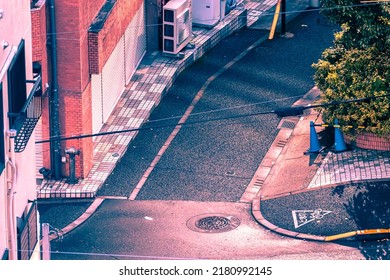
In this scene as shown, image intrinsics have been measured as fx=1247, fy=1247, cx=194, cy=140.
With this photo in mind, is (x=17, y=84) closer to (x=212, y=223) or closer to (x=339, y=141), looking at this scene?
(x=212, y=223)

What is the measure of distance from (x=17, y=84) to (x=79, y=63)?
786cm

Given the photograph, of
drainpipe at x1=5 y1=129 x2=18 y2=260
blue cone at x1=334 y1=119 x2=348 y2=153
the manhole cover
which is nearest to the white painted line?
the manhole cover

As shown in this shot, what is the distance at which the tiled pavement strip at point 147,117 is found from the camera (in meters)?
32.8

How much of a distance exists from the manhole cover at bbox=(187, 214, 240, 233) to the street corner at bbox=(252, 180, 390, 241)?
67 cm

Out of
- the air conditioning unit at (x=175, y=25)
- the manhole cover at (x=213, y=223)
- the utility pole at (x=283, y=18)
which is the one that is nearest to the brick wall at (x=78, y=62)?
the manhole cover at (x=213, y=223)

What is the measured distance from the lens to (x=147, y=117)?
121 ft

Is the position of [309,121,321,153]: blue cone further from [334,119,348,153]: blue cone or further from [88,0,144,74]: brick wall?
[88,0,144,74]: brick wall

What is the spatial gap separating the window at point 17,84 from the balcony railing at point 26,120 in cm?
17

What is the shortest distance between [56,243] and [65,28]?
18.5 feet

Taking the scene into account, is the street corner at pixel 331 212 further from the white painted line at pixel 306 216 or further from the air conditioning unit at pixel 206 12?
the air conditioning unit at pixel 206 12

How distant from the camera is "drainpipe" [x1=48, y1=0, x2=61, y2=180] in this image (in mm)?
32031

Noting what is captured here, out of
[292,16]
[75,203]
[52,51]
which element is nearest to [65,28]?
[52,51]

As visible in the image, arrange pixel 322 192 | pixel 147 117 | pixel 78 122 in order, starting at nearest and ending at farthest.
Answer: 1. pixel 322 192
2. pixel 78 122
3. pixel 147 117

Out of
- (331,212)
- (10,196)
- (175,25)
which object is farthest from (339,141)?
(10,196)
